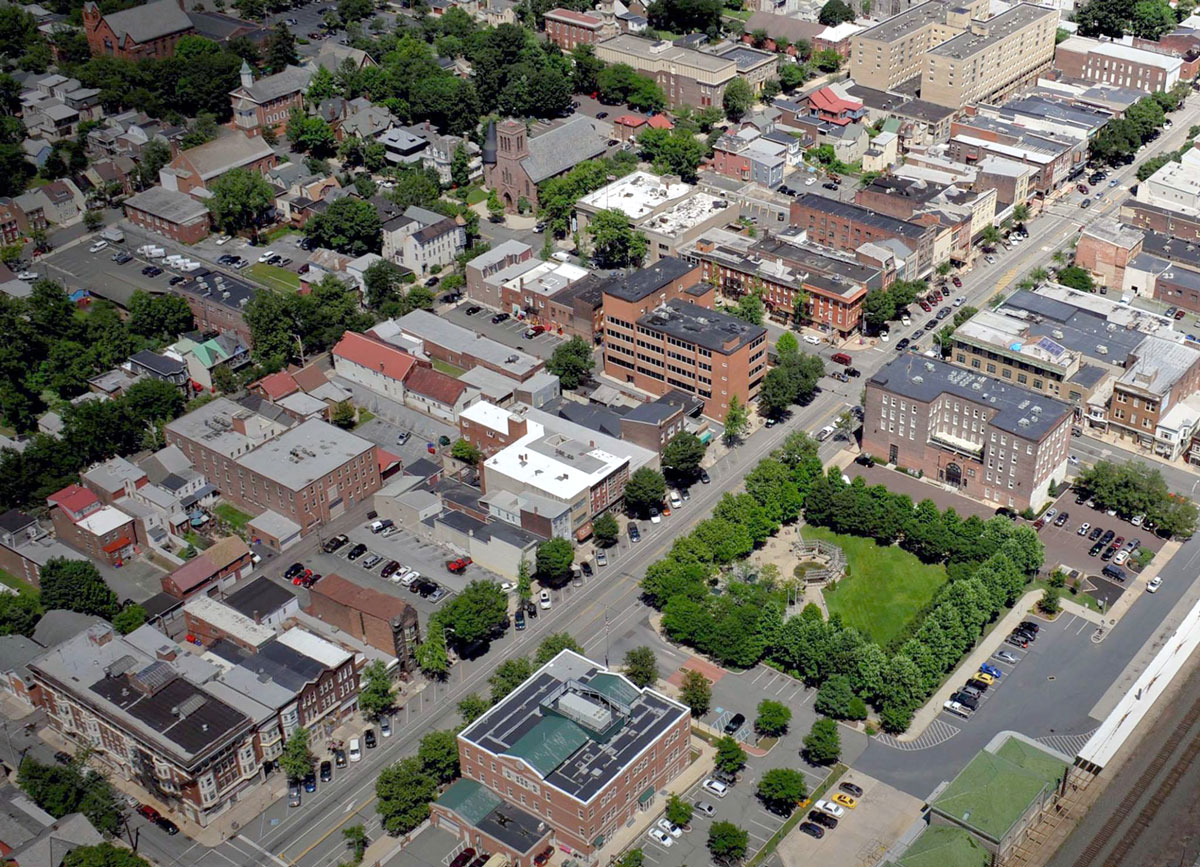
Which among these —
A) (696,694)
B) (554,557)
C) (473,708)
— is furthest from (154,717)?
(696,694)

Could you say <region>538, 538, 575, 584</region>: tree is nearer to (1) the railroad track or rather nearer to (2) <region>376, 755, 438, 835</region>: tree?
(2) <region>376, 755, 438, 835</region>: tree

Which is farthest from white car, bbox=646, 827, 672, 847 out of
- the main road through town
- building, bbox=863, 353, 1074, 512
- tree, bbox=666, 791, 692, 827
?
building, bbox=863, 353, 1074, 512

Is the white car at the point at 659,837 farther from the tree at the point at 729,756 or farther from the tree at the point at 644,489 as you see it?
the tree at the point at 644,489

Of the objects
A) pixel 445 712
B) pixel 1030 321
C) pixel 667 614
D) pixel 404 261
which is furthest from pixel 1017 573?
pixel 404 261

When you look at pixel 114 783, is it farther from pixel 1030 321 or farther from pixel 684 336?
pixel 1030 321

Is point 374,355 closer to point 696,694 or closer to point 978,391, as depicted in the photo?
point 696,694

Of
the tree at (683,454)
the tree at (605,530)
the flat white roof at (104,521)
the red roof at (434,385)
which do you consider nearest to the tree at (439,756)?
the tree at (605,530)
